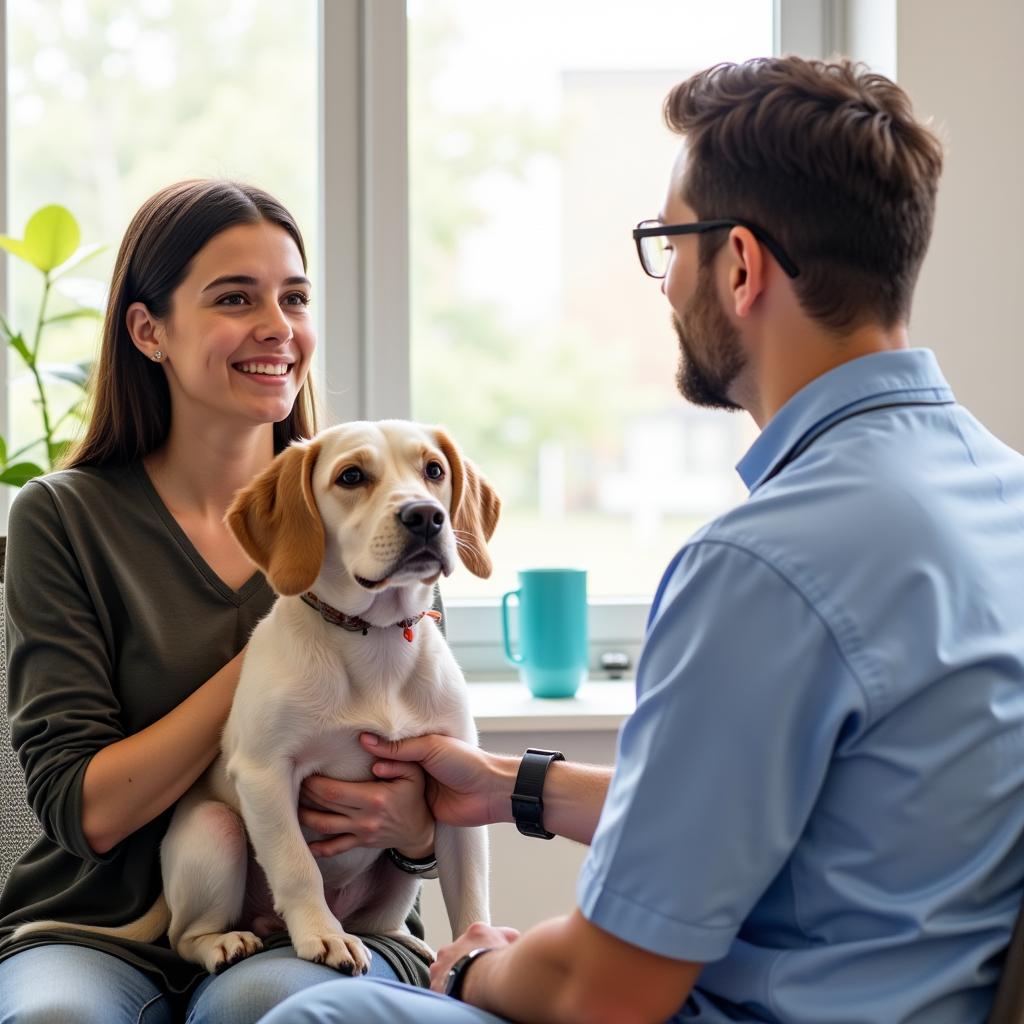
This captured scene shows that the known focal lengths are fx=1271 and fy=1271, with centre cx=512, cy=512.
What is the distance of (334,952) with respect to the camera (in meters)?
1.40

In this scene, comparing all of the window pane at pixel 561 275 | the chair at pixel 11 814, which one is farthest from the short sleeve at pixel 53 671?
the window pane at pixel 561 275

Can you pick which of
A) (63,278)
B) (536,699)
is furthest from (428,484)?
(63,278)

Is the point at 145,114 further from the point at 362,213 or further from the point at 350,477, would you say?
the point at 350,477

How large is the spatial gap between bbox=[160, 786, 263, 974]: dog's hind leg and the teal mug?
3.15 ft

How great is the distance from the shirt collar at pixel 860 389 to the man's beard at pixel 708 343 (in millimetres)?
101

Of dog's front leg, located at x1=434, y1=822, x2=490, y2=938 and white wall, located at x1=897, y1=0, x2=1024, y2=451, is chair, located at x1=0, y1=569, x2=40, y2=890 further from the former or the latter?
white wall, located at x1=897, y1=0, x2=1024, y2=451

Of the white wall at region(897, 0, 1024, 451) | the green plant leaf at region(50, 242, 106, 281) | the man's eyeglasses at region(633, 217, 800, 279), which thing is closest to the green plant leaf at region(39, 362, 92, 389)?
the green plant leaf at region(50, 242, 106, 281)

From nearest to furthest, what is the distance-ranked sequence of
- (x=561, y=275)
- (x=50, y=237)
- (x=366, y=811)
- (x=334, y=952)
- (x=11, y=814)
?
(x=334, y=952) → (x=366, y=811) → (x=11, y=814) → (x=50, y=237) → (x=561, y=275)

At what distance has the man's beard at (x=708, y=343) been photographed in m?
1.16

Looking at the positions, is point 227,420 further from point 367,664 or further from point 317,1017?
point 317,1017

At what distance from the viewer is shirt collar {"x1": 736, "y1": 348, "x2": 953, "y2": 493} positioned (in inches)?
41.1

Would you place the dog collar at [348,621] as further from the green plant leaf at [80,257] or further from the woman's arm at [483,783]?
the green plant leaf at [80,257]

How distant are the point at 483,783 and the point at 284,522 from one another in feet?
1.28

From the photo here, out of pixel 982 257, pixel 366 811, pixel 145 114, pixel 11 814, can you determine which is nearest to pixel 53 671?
pixel 11 814
